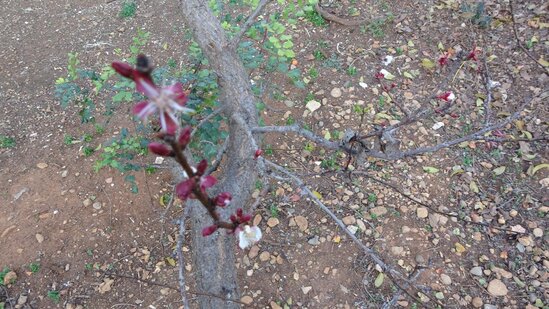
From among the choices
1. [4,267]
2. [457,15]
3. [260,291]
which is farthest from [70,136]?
[457,15]

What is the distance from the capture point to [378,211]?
10.9 ft

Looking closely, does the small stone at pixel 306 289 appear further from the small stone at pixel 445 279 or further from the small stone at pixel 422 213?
the small stone at pixel 422 213

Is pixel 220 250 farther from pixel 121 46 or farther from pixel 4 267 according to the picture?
pixel 121 46

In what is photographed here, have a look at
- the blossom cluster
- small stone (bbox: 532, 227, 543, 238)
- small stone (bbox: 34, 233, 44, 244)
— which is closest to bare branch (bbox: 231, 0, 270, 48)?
the blossom cluster

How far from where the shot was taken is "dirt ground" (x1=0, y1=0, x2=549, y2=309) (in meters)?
2.99

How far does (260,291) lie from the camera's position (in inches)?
118

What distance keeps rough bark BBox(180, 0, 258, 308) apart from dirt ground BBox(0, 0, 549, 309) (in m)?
0.54

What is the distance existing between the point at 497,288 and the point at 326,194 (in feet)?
4.39

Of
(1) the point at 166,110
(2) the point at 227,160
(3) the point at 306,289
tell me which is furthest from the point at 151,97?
(3) the point at 306,289

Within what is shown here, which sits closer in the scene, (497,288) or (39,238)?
(497,288)

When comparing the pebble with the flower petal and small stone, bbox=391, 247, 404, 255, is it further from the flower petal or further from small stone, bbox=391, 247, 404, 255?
the flower petal

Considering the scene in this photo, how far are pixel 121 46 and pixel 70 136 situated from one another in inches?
49.2

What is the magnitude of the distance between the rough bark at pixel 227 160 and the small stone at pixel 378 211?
4.32 ft

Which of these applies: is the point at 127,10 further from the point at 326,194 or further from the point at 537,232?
the point at 537,232
